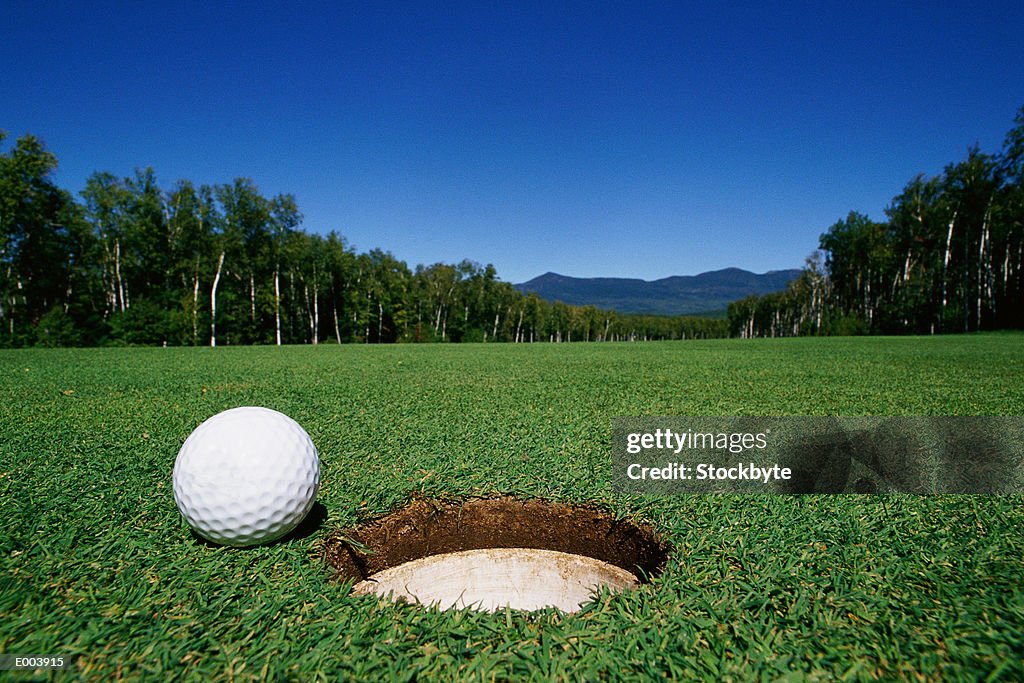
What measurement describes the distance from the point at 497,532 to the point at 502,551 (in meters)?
0.10

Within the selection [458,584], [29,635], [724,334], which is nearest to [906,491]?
[458,584]

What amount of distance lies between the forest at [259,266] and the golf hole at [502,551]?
95.2 ft

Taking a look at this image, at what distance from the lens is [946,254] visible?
31.6 metres

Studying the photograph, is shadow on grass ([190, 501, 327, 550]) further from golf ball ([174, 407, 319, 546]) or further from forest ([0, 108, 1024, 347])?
forest ([0, 108, 1024, 347])

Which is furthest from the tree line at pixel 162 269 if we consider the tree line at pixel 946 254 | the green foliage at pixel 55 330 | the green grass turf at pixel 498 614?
the tree line at pixel 946 254

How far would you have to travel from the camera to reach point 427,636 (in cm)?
143

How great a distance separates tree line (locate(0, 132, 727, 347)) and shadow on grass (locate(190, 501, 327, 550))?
28.6 metres

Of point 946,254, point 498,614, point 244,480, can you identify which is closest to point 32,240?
point 244,480

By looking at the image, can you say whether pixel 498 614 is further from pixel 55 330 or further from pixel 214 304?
pixel 214 304

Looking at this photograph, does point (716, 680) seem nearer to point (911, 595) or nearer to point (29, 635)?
point (911, 595)

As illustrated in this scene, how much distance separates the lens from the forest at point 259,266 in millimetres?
24594

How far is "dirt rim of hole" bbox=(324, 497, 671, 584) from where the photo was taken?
2.17 m

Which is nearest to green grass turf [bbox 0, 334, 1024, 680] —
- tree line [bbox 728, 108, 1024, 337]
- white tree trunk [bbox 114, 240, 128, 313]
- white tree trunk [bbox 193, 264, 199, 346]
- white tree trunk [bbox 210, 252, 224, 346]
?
white tree trunk [bbox 210, 252, 224, 346]

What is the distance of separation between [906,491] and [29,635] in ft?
12.2
